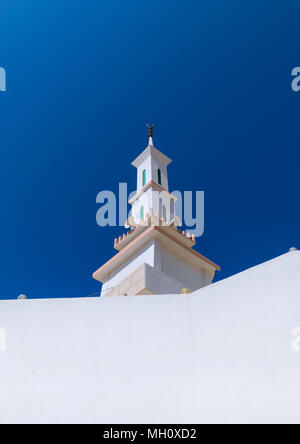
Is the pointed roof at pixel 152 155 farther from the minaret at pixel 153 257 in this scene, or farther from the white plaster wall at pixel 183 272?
the white plaster wall at pixel 183 272

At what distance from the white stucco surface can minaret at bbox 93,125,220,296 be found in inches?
316

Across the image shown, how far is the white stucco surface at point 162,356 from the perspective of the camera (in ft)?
17.5

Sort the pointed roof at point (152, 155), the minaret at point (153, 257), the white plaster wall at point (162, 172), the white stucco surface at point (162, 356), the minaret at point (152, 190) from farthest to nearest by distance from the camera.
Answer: the pointed roof at point (152, 155) → the white plaster wall at point (162, 172) → the minaret at point (152, 190) → the minaret at point (153, 257) → the white stucco surface at point (162, 356)

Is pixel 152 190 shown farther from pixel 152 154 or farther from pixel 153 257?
pixel 153 257

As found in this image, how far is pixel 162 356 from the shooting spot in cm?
587

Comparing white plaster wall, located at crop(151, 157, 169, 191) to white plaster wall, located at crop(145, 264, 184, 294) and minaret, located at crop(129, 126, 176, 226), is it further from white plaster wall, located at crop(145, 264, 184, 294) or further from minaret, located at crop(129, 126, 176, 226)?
white plaster wall, located at crop(145, 264, 184, 294)

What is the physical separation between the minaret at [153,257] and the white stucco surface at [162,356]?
8.03 metres

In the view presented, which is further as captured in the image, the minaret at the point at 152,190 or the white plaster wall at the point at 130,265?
the minaret at the point at 152,190

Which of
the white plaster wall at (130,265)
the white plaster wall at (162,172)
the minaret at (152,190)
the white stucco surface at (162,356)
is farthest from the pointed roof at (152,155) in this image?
the white stucco surface at (162,356)

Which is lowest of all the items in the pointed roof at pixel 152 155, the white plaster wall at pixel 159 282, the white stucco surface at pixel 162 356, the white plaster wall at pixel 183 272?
the white stucco surface at pixel 162 356

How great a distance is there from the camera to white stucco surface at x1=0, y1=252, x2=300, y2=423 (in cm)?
534

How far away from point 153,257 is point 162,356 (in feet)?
33.6
